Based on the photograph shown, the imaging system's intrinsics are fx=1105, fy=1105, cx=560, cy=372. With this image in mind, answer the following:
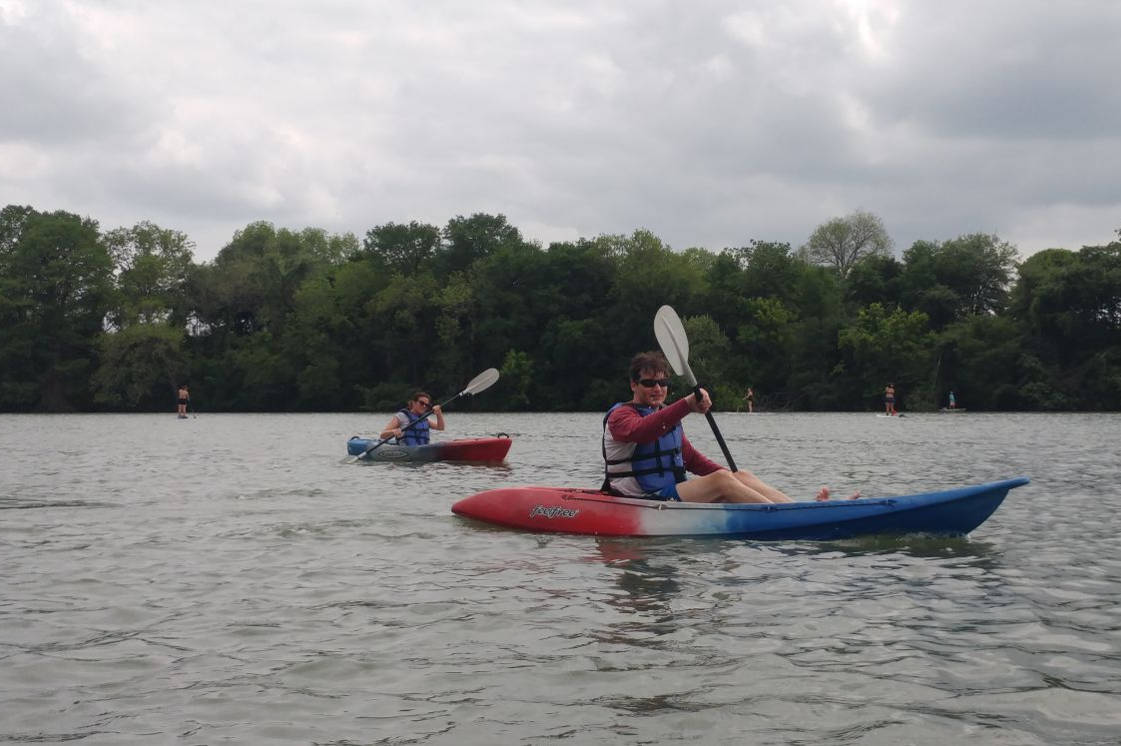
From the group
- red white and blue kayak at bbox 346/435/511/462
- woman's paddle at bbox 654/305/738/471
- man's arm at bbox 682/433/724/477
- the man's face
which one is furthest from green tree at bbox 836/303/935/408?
the man's face

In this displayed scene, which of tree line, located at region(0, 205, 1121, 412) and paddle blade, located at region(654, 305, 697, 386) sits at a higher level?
tree line, located at region(0, 205, 1121, 412)

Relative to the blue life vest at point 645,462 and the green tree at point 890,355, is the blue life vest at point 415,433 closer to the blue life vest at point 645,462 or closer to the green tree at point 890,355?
the blue life vest at point 645,462

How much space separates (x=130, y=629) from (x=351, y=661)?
141 centimetres

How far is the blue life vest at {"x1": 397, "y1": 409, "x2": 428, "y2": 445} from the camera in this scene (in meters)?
17.3

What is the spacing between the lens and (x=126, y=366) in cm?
6269

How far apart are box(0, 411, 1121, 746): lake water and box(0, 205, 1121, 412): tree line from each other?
49351 mm

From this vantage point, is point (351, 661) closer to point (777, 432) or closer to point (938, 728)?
point (938, 728)

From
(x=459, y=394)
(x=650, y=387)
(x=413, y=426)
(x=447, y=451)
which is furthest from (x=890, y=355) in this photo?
(x=650, y=387)

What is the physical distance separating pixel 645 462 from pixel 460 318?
2263 inches

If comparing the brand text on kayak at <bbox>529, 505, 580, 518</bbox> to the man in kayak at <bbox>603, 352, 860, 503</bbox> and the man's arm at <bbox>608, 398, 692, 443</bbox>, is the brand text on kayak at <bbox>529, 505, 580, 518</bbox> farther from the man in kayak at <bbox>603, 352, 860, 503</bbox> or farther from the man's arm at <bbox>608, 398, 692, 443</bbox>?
the man's arm at <bbox>608, 398, 692, 443</bbox>

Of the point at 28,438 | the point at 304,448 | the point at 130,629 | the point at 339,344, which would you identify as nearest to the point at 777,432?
the point at 304,448

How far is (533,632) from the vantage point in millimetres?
5527

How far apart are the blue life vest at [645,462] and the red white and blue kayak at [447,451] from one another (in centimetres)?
878

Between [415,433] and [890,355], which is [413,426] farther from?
[890,355]
